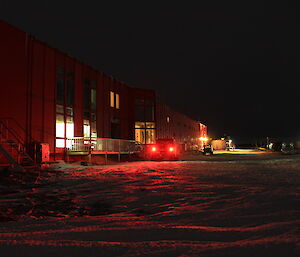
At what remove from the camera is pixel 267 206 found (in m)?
4.94

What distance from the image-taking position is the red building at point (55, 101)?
552 inches

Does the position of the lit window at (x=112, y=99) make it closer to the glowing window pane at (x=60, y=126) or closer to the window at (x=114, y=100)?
the window at (x=114, y=100)

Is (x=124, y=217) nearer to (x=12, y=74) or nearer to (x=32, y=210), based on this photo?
(x=32, y=210)

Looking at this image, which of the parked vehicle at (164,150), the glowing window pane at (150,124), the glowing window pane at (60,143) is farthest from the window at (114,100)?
the glowing window pane at (60,143)

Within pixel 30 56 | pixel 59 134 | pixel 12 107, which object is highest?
pixel 30 56

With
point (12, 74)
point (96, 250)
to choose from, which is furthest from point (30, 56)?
point (96, 250)

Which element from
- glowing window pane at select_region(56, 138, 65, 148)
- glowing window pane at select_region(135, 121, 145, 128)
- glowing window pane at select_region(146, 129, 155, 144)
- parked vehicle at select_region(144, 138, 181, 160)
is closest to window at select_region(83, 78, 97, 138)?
glowing window pane at select_region(56, 138, 65, 148)

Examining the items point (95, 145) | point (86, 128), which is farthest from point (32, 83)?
point (95, 145)

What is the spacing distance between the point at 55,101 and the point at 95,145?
4275 millimetres

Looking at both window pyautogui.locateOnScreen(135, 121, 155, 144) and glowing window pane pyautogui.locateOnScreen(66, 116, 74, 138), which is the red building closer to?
glowing window pane pyautogui.locateOnScreen(66, 116, 74, 138)

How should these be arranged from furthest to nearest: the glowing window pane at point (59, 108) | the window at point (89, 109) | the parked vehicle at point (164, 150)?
1. the parked vehicle at point (164, 150)
2. the window at point (89, 109)
3. the glowing window pane at point (59, 108)

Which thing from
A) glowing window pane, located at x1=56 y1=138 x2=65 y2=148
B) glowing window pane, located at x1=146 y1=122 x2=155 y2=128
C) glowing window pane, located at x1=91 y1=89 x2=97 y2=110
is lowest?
glowing window pane, located at x1=56 y1=138 x2=65 y2=148

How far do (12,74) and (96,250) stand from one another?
14.4 meters

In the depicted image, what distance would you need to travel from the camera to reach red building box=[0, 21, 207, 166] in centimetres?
1403
